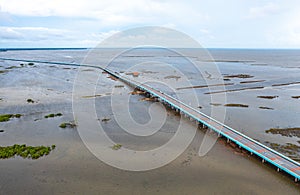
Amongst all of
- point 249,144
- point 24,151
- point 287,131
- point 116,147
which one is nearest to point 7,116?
point 24,151

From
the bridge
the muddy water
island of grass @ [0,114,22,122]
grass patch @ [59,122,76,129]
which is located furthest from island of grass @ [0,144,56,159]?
the bridge

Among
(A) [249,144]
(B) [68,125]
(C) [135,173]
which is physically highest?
(A) [249,144]

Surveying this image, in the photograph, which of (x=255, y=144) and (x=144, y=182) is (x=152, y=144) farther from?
(x=255, y=144)

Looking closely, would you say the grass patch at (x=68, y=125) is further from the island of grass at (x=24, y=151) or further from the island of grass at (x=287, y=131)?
the island of grass at (x=287, y=131)

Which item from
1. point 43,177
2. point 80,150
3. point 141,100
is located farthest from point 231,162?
point 141,100

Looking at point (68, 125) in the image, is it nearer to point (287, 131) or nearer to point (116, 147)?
point (116, 147)

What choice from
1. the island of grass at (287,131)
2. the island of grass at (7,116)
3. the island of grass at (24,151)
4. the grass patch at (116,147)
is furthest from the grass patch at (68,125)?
the island of grass at (287,131)

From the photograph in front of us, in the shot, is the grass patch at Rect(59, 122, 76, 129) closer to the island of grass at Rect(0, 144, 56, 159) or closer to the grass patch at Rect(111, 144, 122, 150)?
the island of grass at Rect(0, 144, 56, 159)

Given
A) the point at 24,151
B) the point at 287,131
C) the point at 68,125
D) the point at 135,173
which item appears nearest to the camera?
the point at 135,173
